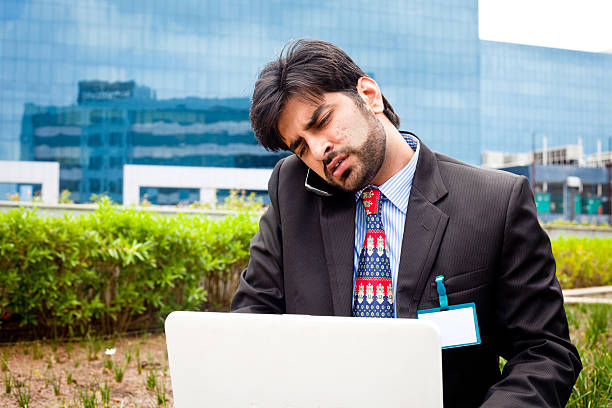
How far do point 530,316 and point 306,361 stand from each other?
75 cm

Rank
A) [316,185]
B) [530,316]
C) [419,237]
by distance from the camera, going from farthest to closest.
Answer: [316,185] → [419,237] → [530,316]

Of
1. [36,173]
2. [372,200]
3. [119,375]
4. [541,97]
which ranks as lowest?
[119,375]

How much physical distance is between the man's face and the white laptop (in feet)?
2.32

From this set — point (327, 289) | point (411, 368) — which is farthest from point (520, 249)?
point (411, 368)

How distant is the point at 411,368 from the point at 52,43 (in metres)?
55.1

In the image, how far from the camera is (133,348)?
4.38 meters

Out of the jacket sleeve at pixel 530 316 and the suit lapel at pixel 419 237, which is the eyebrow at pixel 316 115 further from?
the jacket sleeve at pixel 530 316

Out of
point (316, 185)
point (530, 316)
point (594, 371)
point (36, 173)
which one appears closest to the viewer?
point (530, 316)

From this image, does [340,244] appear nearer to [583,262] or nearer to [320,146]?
[320,146]

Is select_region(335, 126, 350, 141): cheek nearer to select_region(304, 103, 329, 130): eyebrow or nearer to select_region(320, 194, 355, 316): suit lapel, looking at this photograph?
select_region(304, 103, 329, 130): eyebrow

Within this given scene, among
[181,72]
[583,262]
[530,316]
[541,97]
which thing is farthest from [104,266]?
[541,97]

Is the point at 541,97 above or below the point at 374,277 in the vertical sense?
above

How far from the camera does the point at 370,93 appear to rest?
1773 mm

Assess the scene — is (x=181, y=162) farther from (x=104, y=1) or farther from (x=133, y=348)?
(x=133, y=348)
